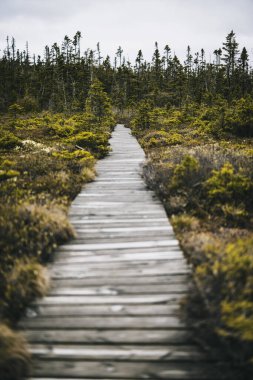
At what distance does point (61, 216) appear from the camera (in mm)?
5594

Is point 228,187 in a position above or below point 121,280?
above

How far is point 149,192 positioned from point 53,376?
546cm

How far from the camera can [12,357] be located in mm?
2809

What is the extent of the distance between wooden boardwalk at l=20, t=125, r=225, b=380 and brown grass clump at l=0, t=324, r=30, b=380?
0.11m

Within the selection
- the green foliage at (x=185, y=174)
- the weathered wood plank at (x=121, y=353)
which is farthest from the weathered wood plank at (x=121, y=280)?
the green foliage at (x=185, y=174)

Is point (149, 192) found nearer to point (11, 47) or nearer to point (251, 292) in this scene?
point (251, 292)

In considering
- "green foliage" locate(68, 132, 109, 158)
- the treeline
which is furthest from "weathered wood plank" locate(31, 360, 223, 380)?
the treeline

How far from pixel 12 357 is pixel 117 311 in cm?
117

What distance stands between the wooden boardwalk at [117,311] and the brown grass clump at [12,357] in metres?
0.11

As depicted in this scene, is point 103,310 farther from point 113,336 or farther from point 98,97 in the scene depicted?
point 98,97

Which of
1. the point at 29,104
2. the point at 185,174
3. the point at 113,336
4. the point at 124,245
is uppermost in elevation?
the point at 29,104

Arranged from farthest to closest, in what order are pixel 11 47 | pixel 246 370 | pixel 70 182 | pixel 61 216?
pixel 11 47 < pixel 70 182 < pixel 61 216 < pixel 246 370

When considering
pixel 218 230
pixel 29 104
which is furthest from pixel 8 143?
pixel 29 104

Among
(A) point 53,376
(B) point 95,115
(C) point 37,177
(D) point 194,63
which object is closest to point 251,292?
(A) point 53,376
